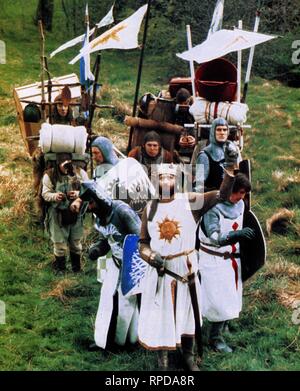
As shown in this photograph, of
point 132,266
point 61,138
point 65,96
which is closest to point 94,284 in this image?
Answer: point 61,138

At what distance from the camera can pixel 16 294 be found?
7.53m

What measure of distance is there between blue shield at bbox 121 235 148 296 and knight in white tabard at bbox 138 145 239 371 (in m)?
0.29

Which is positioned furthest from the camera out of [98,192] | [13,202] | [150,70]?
[150,70]

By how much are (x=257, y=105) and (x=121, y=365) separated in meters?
9.24

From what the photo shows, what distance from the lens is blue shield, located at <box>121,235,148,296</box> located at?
227 inches

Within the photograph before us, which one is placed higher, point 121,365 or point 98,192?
point 98,192

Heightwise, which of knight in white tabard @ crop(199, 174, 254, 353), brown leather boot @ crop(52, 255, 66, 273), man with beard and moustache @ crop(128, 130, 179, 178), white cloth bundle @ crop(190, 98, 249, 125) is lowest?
brown leather boot @ crop(52, 255, 66, 273)

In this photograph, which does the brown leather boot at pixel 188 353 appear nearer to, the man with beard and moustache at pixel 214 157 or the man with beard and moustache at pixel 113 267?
the man with beard and moustache at pixel 113 267

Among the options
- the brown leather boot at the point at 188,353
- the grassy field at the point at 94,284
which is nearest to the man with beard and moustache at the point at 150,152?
the grassy field at the point at 94,284

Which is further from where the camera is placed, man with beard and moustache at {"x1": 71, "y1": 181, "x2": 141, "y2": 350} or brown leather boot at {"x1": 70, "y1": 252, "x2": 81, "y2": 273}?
brown leather boot at {"x1": 70, "y1": 252, "x2": 81, "y2": 273}

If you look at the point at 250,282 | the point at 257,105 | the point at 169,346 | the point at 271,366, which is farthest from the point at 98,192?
the point at 257,105

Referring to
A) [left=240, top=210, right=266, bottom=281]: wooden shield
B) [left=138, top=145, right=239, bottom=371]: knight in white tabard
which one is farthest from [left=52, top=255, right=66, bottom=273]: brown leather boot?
[left=138, top=145, right=239, bottom=371]: knight in white tabard

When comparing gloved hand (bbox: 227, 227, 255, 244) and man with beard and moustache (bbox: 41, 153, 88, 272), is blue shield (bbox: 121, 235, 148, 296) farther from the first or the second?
man with beard and moustache (bbox: 41, 153, 88, 272)

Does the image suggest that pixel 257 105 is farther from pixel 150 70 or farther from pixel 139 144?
pixel 139 144
